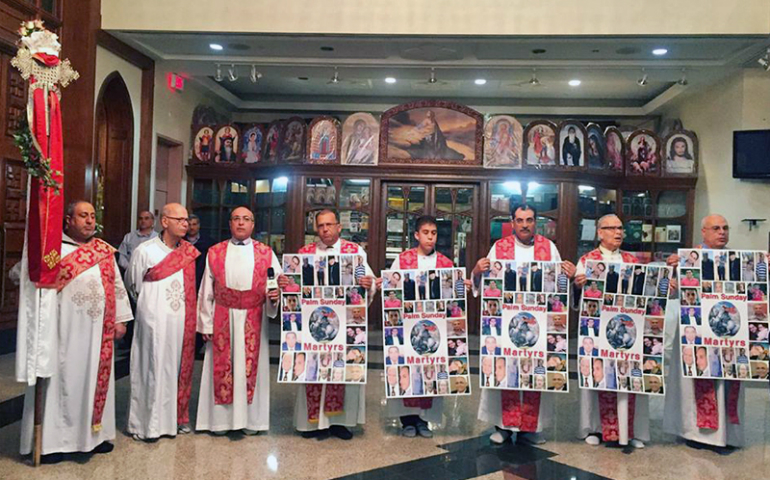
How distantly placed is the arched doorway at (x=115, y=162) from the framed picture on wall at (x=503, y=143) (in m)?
4.37

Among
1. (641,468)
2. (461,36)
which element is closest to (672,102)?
(461,36)

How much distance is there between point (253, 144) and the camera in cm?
892

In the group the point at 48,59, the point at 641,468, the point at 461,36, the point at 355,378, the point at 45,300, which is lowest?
the point at 641,468

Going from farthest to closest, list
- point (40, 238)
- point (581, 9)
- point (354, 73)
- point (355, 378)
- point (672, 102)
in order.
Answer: point (672, 102) < point (354, 73) < point (581, 9) < point (355, 378) < point (40, 238)

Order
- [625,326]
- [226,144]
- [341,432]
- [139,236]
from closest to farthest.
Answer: [625,326], [341,432], [139,236], [226,144]

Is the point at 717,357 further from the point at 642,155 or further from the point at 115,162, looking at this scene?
the point at 115,162

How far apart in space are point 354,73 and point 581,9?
289 cm

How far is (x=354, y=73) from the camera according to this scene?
26.6ft

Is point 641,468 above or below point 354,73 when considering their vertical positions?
below

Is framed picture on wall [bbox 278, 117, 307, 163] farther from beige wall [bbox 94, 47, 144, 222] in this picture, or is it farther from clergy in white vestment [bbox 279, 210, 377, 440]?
clergy in white vestment [bbox 279, 210, 377, 440]

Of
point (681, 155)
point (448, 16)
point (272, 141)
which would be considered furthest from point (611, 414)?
point (272, 141)

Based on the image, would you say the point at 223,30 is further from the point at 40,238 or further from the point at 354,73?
the point at 40,238

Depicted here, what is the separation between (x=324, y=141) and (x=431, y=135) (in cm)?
139

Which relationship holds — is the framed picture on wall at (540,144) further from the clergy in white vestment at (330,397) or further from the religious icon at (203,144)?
the clergy in white vestment at (330,397)
